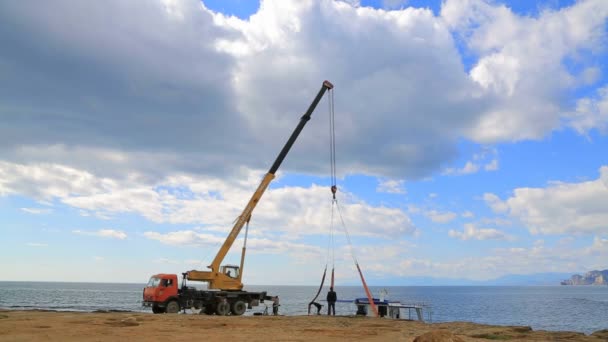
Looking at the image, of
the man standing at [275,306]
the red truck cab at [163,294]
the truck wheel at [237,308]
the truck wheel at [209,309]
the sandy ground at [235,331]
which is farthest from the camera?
the man standing at [275,306]

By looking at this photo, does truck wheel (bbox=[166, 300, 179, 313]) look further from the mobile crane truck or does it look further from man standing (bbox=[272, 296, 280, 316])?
man standing (bbox=[272, 296, 280, 316])

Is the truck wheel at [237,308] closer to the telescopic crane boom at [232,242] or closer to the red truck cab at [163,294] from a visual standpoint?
the telescopic crane boom at [232,242]

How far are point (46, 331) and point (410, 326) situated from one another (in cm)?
1684

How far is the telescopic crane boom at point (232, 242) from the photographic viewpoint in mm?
31953

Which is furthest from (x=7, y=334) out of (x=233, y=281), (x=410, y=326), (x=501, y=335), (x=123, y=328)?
(x=501, y=335)

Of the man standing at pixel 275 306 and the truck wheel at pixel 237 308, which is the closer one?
the truck wheel at pixel 237 308

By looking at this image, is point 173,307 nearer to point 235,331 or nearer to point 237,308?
point 237,308

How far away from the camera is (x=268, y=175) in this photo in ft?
115

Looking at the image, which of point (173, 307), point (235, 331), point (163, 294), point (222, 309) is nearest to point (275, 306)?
point (222, 309)

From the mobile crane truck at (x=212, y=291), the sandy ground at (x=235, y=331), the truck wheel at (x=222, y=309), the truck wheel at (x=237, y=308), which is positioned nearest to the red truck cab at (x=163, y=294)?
the mobile crane truck at (x=212, y=291)

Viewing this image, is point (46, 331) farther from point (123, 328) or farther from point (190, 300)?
point (190, 300)

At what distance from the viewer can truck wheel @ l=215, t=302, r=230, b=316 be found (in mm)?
31781

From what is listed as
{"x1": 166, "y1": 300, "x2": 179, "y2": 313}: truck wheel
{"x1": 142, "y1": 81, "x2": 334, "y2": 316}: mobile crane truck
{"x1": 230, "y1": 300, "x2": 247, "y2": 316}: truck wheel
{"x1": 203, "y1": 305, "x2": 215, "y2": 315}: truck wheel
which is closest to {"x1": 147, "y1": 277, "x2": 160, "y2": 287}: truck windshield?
{"x1": 142, "y1": 81, "x2": 334, "y2": 316}: mobile crane truck

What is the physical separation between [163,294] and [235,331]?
40.2 ft
